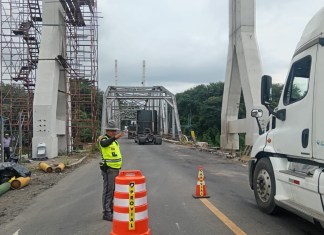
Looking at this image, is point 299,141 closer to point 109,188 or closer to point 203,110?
point 109,188

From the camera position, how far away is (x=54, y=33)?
2433 centimetres

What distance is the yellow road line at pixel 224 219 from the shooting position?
6344 mm

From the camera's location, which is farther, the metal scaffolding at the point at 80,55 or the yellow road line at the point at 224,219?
the metal scaffolding at the point at 80,55

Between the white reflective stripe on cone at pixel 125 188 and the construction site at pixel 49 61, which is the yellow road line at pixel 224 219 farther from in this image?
the construction site at pixel 49 61

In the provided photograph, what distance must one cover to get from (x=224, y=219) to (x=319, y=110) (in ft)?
8.83

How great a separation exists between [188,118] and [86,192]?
257ft

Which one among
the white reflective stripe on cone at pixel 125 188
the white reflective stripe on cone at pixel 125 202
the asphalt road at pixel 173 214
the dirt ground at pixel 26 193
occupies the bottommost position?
the dirt ground at pixel 26 193

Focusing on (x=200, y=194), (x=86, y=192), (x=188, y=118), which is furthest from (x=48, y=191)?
(x=188, y=118)

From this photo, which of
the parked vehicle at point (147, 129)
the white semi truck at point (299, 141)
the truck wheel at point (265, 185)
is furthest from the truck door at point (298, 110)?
the parked vehicle at point (147, 129)

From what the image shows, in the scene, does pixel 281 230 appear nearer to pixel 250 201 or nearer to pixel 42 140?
pixel 250 201

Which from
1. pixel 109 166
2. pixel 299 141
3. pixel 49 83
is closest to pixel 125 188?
pixel 109 166

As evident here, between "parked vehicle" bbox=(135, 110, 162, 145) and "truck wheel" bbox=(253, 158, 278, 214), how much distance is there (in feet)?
119

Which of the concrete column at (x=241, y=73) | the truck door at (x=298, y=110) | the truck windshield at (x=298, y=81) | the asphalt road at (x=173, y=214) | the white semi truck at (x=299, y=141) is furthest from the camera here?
the concrete column at (x=241, y=73)

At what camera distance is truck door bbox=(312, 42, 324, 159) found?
18.2 ft
